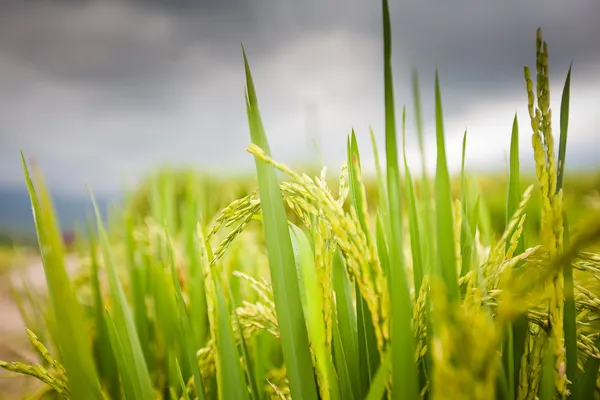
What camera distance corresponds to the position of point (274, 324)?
1.51 ft

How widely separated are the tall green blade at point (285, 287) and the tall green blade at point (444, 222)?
0.14 meters

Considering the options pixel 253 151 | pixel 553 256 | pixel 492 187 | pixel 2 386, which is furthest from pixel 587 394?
pixel 492 187

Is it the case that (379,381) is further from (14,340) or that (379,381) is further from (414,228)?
(14,340)

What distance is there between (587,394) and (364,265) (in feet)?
1.18

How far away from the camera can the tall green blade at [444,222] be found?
0.34 m

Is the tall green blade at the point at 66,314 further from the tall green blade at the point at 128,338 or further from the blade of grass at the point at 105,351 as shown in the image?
the blade of grass at the point at 105,351

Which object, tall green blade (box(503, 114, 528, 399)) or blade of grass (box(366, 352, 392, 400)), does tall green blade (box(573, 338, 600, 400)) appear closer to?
tall green blade (box(503, 114, 528, 399))

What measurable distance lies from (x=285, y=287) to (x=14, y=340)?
1339 mm

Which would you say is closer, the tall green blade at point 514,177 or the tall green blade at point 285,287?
the tall green blade at point 285,287

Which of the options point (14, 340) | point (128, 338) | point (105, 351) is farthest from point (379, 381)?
point (14, 340)

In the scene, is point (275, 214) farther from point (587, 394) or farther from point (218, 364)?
point (587, 394)

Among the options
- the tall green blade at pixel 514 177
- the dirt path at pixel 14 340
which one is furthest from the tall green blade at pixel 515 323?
the dirt path at pixel 14 340

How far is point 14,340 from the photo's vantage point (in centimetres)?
124

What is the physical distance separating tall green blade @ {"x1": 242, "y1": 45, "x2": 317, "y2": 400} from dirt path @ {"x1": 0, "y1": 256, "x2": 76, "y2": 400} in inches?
11.0
